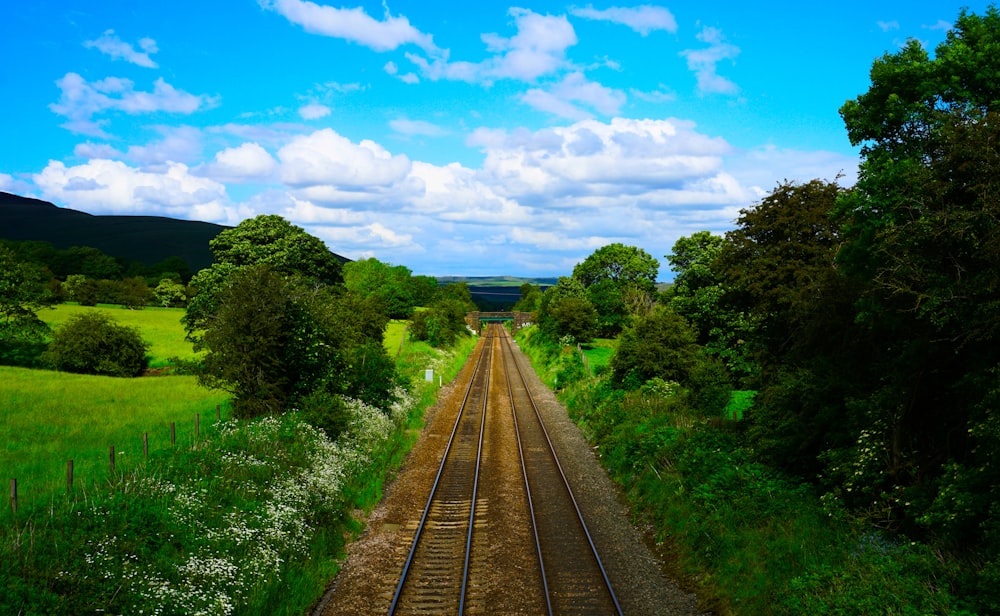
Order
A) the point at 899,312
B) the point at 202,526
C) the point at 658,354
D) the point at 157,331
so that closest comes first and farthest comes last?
the point at 899,312 < the point at 202,526 < the point at 658,354 < the point at 157,331

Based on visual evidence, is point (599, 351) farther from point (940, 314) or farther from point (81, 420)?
point (940, 314)

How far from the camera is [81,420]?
20.7 meters

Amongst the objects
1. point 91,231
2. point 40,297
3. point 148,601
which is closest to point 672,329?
point 148,601

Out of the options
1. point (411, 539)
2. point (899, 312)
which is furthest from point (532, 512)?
point (899, 312)

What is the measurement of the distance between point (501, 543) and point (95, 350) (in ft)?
112

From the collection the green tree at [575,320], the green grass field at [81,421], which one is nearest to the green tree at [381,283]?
the green tree at [575,320]

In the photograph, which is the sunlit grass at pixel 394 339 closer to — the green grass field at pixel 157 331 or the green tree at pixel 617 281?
the green grass field at pixel 157 331

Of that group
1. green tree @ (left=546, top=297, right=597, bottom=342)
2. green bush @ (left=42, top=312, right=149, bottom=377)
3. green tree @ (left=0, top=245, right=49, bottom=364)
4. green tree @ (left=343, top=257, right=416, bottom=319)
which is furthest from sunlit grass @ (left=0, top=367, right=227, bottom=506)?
green tree @ (left=343, top=257, right=416, bottom=319)

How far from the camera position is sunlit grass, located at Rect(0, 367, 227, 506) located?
13750mm

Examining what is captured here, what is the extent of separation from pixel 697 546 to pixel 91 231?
239258 millimetres

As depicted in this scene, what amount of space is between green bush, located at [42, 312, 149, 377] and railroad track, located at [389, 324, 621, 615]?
25.9 meters

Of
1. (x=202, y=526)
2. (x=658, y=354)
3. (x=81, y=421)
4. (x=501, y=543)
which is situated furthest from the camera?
(x=658, y=354)

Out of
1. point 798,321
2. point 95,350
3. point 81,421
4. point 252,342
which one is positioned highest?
point 798,321

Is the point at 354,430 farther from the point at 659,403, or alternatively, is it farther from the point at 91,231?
the point at 91,231
